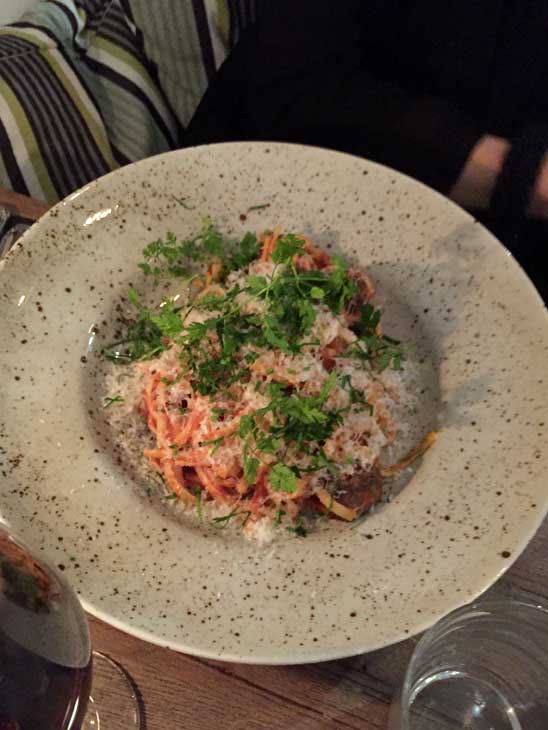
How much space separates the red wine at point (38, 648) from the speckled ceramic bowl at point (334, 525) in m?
0.19

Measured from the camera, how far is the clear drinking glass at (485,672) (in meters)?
0.86

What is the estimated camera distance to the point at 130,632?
886 millimetres

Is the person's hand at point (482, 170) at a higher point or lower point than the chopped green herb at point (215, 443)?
higher

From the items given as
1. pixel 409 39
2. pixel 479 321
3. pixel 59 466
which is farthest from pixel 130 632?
pixel 409 39

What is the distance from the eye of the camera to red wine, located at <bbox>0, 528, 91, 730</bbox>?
24.1 inches

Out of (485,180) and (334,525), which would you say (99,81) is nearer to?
(485,180)

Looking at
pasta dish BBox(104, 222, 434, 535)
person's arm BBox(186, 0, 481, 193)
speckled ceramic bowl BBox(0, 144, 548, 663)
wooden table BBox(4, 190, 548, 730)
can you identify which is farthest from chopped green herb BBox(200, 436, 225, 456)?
person's arm BBox(186, 0, 481, 193)

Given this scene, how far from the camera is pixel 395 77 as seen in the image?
1842mm

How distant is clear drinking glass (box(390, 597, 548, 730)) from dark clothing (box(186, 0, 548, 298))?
1.19 m

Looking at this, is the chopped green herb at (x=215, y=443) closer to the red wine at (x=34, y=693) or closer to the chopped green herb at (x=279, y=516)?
the chopped green herb at (x=279, y=516)

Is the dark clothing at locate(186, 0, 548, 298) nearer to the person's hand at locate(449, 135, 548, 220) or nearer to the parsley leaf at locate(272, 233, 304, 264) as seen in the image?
the person's hand at locate(449, 135, 548, 220)

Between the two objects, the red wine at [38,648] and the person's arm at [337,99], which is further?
the person's arm at [337,99]

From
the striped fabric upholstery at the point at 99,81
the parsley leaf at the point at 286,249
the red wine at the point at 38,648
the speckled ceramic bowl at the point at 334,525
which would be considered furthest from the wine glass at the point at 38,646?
the striped fabric upholstery at the point at 99,81

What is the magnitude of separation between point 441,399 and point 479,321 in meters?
0.15
